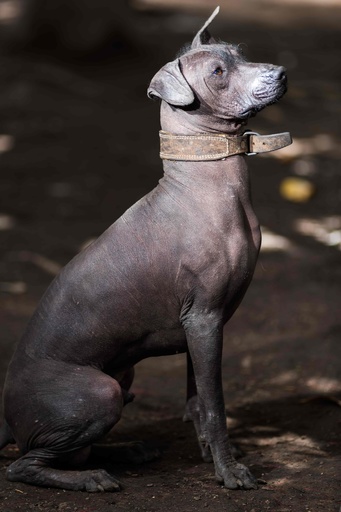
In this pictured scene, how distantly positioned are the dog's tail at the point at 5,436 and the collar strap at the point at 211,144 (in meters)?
1.57

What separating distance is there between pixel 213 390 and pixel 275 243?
396 cm

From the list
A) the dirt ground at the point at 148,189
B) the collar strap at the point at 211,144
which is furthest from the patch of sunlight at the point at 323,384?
the collar strap at the point at 211,144

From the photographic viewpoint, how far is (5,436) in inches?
185

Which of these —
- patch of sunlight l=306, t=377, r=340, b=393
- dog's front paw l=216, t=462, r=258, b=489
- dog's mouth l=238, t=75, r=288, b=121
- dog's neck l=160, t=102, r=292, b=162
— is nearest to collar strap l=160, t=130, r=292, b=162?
dog's neck l=160, t=102, r=292, b=162

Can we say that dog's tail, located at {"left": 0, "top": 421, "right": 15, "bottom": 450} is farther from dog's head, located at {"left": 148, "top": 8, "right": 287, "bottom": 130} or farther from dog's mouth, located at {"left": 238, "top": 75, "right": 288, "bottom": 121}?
dog's mouth, located at {"left": 238, "top": 75, "right": 288, "bottom": 121}

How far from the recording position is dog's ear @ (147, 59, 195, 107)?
4.25 m

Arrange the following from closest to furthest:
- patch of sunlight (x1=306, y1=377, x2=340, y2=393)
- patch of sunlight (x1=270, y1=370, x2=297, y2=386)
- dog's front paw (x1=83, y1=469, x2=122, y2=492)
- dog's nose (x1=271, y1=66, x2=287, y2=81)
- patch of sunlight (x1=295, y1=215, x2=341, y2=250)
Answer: dog's nose (x1=271, y1=66, x2=287, y2=81)
dog's front paw (x1=83, y1=469, x2=122, y2=492)
patch of sunlight (x1=306, y1=377, x2=340, y2=393)
patch of sunlight (x1=270, y1=370, x2=297, y2=386)
patch of sunlight (x1=295, y1=215, x2=341, y2=250)

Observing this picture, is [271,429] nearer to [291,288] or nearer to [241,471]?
[241,471]

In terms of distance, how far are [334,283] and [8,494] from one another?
3882mm

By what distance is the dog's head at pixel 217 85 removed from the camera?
14.0ft

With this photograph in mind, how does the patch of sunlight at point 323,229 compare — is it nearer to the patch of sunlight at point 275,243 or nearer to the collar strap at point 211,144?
the patch of sunlight at point 275,243

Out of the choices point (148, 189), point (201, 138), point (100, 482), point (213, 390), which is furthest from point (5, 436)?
point (148, 189)

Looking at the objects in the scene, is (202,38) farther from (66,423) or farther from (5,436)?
(5,436)

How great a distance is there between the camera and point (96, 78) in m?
12.9
